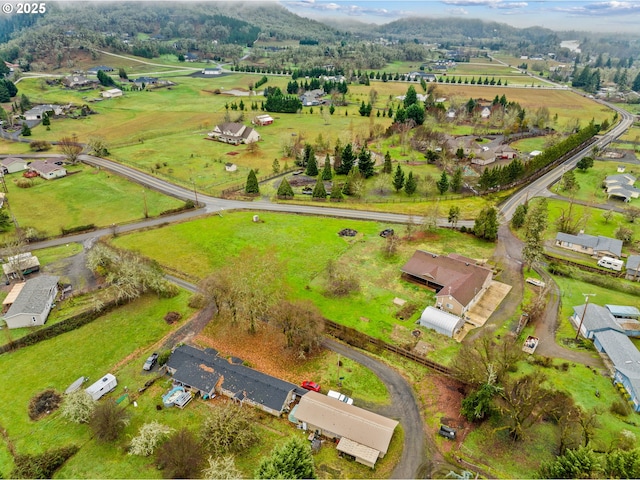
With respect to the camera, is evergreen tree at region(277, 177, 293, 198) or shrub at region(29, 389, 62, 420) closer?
shrub at region(29, 389, 62, 420)

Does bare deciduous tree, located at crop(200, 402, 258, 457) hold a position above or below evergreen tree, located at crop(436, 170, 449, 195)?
below

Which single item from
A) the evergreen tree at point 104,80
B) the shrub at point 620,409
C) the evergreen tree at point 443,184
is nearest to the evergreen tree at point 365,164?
the evergreen tree at point 443,184

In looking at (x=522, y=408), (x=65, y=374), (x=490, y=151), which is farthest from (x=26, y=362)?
(x=490, y=151)

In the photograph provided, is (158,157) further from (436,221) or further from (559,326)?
(559,326)

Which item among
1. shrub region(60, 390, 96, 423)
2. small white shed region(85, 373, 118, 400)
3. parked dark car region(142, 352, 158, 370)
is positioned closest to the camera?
shrub region(60, 390, 96, 423)

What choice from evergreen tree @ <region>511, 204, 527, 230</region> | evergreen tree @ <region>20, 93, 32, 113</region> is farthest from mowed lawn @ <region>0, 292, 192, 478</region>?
evergreen tree @ <region>20, 93, 32, 113</region>

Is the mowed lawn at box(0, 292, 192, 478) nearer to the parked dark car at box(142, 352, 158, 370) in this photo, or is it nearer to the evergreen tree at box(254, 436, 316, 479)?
the parked dark car at box(142, 352, 158, 370)

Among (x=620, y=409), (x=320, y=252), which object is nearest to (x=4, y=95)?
(x=320, y=252)

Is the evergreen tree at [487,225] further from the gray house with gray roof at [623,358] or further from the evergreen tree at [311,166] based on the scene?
the evergreen tree at [311,166]
